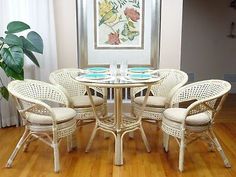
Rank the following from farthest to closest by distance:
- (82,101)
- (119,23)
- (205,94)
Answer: (119,23), (82,101), (205,94)

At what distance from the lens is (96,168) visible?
2.43 meters

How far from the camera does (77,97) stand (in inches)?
120

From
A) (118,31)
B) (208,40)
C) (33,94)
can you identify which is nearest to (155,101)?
(118,31)

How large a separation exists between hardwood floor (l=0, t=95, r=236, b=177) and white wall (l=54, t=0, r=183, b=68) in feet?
3.26

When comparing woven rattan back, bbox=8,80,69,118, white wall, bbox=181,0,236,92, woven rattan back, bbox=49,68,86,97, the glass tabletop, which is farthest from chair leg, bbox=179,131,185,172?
white wall, bbox=181,0,236,92

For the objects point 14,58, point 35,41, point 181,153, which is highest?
point 35,41

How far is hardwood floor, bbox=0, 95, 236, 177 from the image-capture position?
2348 mm

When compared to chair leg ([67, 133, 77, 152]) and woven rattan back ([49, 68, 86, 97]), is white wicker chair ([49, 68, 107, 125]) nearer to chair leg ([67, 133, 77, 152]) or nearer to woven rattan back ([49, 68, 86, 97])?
woven rattan back ([49, 68, 86, 97])

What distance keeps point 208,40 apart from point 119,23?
7.96 ft

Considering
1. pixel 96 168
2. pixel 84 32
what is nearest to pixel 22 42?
pixel 84 32

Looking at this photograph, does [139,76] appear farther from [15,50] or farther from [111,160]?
[15,50]

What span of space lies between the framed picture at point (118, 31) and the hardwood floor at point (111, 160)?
3.29 ft

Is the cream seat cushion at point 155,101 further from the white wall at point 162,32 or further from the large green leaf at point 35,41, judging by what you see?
the large green leaf at point 35,41

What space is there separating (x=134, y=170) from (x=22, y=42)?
5.53 ft
